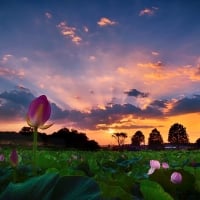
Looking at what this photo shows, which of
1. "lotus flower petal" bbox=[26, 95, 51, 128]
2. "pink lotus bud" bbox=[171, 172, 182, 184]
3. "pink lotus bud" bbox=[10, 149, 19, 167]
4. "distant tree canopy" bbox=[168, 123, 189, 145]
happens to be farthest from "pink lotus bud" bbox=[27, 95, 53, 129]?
"distant tree canopy" bbox=[168, 123, 189, 145]

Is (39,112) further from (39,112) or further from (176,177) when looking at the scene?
(176,177)

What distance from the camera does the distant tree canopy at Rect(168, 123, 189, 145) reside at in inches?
1845

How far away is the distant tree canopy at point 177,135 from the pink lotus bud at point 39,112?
4588 centimetres

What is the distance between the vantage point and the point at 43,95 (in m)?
1.43

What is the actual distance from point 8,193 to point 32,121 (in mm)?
690

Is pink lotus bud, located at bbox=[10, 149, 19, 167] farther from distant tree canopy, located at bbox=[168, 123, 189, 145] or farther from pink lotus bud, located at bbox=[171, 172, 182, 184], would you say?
distant tree canopy, located at bbox=[168, 123, 189, 145]

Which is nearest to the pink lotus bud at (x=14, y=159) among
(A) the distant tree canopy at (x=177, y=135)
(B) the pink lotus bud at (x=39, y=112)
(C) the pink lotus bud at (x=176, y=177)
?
(B) the pink lotus bud at (x=39, y=112)

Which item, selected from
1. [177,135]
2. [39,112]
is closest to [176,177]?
[39,112]

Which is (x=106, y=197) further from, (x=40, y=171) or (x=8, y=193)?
(x=40, y=171)

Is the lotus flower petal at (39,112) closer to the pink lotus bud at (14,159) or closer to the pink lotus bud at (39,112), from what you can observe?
the pink lotus bud at (39,112)

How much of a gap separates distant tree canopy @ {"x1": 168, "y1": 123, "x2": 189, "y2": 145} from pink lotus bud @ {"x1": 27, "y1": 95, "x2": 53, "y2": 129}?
4588 centimetres

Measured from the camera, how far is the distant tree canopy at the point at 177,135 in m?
46.9

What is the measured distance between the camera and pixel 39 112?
1484 mm

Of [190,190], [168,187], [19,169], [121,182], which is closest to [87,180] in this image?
[121,182]
